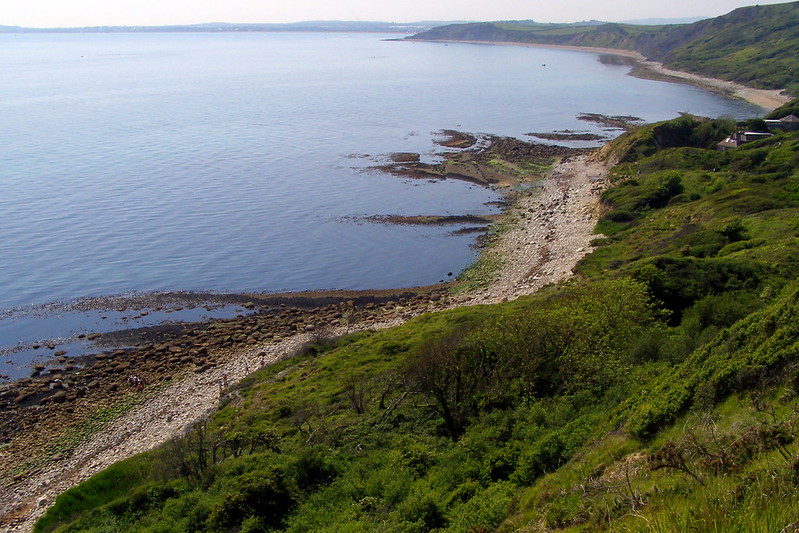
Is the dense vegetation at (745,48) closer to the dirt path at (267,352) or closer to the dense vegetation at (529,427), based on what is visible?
the dirt path at (267,352)

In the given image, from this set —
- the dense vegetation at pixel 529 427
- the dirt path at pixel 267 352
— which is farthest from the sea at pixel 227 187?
the dense vegetation at pixel 529 427

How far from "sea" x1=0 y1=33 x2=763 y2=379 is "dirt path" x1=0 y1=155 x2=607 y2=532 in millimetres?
5261

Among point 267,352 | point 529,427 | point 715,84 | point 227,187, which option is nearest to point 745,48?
point 715,84

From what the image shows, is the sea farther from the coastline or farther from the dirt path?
the dirt path

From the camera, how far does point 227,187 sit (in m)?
64.2

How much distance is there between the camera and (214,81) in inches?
5832

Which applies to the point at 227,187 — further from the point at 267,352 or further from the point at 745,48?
the point at 745,48

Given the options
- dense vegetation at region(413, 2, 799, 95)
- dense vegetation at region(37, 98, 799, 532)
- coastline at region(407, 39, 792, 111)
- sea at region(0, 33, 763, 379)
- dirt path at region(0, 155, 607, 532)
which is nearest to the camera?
dense vegetation at region(37, 98, 799, 532)

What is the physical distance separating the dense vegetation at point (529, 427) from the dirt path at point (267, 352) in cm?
223

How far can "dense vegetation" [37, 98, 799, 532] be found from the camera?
27.6 ft

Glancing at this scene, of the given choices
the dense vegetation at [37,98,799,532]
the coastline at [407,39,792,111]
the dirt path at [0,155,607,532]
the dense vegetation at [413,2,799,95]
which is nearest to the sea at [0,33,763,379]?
the coastline at [407,39,792,111]

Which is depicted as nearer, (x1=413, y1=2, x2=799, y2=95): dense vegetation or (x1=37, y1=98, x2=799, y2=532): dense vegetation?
(x1=37, y1=98, x2=799, y2=532): dense vegetation

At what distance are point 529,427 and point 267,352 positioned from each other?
826 inches

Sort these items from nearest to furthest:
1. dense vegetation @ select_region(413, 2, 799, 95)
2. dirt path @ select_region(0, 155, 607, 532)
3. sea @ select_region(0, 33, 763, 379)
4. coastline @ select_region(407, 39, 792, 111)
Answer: dirt path @ select_region(0, 155, 607, 532) → sea @ select_region(0, 33, 763, 379) → coastline @ select_region(407, 39, 792, 111) → dense vegetation @ select_region(413, 2, 799, 95)
